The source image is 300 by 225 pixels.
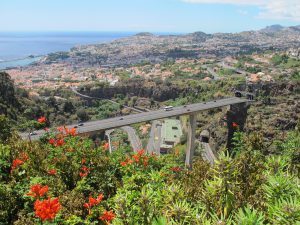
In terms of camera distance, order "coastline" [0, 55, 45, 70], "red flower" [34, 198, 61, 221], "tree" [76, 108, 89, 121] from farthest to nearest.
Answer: "coastline" [0, 55, 45, 70], "tree" [76, 108, 89, 121], "red flower" [34, 198, 61, 221]

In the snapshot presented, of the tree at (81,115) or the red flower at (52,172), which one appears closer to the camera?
the red flower at (52,172)

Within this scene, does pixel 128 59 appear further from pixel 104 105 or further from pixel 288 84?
pixel 288 84

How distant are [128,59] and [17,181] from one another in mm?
126497

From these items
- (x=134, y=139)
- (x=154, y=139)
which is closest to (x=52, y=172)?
(x=154, y=139)

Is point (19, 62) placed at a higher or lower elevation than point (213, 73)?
lower

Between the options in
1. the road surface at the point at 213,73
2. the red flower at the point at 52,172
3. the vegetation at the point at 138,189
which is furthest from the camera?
the road surface at the point at 213,73

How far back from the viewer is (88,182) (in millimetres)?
5426

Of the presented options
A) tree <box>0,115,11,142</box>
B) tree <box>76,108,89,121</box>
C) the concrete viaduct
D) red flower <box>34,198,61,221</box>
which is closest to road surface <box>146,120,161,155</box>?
the concrete viaduct

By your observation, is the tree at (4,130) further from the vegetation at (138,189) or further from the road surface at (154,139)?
the road surface at (154,139)

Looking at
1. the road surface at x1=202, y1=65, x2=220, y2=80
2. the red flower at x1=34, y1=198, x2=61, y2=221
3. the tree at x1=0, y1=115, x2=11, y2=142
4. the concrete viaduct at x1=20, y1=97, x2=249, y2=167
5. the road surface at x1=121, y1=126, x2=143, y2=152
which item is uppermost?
the red flower at x1=34, y1=198, x2=61, y2=221

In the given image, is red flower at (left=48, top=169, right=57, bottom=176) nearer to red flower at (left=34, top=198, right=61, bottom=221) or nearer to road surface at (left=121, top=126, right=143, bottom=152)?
red flower at (left=34, top=198, right=61, bottom=221)

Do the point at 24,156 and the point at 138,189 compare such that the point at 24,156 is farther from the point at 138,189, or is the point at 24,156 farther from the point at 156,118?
the point at 156,118

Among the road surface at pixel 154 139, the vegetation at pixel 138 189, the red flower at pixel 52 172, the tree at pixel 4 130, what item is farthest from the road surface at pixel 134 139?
the red flower at pixel 52 172

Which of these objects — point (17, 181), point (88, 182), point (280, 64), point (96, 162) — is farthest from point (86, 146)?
point (280, 64)
